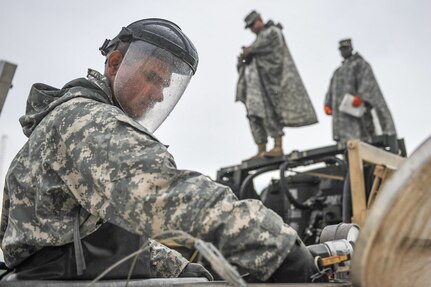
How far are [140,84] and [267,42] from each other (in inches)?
183

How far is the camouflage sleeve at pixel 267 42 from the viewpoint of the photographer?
6.56 meters

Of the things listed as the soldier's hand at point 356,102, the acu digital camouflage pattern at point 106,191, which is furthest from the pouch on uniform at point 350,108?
the acu digital camouflage pattern at point 106,191

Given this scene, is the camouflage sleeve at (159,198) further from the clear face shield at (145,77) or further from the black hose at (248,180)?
the black hose at (248,180)

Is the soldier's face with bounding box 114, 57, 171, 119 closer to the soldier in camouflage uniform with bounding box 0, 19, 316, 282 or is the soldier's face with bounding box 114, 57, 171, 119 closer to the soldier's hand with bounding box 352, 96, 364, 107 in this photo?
the soldier in camouflage uniform with bounding box 0, 19, 316, 282

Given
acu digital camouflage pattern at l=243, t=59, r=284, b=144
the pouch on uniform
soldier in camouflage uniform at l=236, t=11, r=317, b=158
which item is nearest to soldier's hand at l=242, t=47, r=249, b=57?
soldier in camouflage uniform at l=236, t=11, r=317, b=158

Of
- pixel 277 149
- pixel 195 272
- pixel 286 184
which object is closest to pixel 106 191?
pixel 195 272

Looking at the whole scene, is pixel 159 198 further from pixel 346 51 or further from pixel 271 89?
pixel 346 51

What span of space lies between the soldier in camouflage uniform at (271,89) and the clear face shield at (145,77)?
430 cm

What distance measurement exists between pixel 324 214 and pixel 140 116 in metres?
3.56

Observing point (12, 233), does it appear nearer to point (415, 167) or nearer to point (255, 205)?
point (255, 205)

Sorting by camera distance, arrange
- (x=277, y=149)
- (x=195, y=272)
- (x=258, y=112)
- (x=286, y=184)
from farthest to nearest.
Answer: (x=258, y=112) → (x=277, y=149) → (x=286, y=184) → (x=195, y=272)

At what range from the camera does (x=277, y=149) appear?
6.25 m

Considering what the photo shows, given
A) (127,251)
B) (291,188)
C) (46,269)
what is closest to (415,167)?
(127,251)

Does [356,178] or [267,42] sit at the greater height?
[267,42]
